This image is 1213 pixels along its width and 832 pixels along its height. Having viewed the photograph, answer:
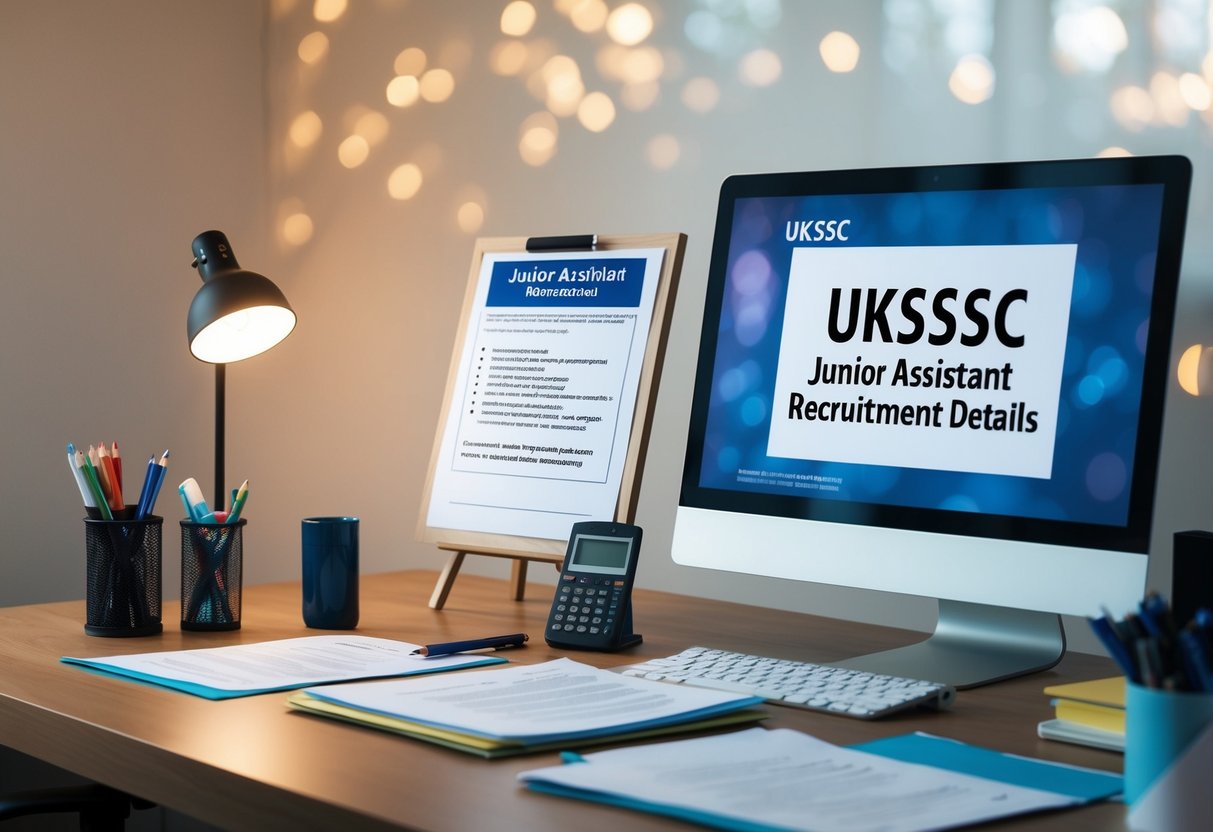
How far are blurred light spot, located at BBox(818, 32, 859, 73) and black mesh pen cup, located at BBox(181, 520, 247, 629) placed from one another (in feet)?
3.36

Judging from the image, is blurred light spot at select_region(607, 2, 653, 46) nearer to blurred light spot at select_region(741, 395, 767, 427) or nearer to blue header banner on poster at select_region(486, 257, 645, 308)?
blue header banner on poster at select_region(486, 257, 645, 308)

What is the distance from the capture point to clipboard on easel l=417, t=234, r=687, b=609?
4.72 feet

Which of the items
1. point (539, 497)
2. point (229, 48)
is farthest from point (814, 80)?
point (229, 48)

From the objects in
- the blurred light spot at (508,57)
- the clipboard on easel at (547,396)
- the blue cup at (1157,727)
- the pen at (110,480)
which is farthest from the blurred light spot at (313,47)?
the blue cup at (1157,727)

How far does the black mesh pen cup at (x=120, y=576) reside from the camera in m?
1.27

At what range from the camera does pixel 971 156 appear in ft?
5.09

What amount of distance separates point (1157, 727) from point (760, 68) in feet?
4.19

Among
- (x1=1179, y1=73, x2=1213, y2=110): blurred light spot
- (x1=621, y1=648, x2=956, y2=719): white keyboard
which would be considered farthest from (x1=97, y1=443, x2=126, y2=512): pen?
(x1=1179, y1=73, x2=1213, y2=110): blurred light spot

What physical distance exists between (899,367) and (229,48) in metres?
1.76

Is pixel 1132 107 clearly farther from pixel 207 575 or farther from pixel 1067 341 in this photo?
pixel 207 575

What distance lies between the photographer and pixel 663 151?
1877 mm

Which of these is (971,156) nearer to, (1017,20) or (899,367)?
(1017,20)

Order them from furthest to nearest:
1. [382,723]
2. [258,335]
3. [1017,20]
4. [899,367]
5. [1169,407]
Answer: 1. [258,335]
2. [1017,20]
3. [1169,407]
4. [899,367]
5. [382,723]

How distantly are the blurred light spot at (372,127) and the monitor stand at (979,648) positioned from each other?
150 centimetres
